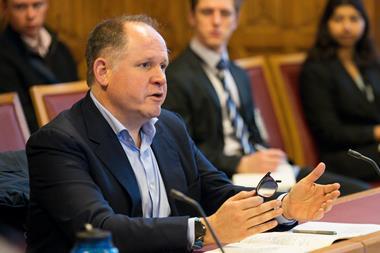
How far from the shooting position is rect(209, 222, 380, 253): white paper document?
2154 mm

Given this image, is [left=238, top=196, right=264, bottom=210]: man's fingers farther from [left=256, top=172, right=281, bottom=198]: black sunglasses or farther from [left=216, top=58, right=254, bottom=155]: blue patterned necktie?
[left=216, top=58, right=254, bottom=155]: blue patterned necktie

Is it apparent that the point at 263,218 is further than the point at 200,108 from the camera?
No

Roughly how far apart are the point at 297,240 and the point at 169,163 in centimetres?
51

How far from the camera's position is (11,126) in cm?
316

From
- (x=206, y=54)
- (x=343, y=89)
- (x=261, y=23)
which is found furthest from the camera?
(x=261, y=23)

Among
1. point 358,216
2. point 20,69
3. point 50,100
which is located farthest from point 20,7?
point 358,216

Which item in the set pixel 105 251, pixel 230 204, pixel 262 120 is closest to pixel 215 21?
pixel 262 120

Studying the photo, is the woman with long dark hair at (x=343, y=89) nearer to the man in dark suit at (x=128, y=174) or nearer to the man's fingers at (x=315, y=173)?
the man in dark suit at (x=128, y=174)

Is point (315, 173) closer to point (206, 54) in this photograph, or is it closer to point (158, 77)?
point (158, 77)

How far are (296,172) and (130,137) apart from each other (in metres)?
1.81

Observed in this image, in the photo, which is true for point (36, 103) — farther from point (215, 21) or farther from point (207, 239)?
point (207, 239)

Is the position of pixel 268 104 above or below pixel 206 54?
below

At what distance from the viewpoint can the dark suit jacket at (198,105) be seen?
12.9 ft

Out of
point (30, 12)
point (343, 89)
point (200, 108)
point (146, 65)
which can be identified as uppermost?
point (146, 65)
